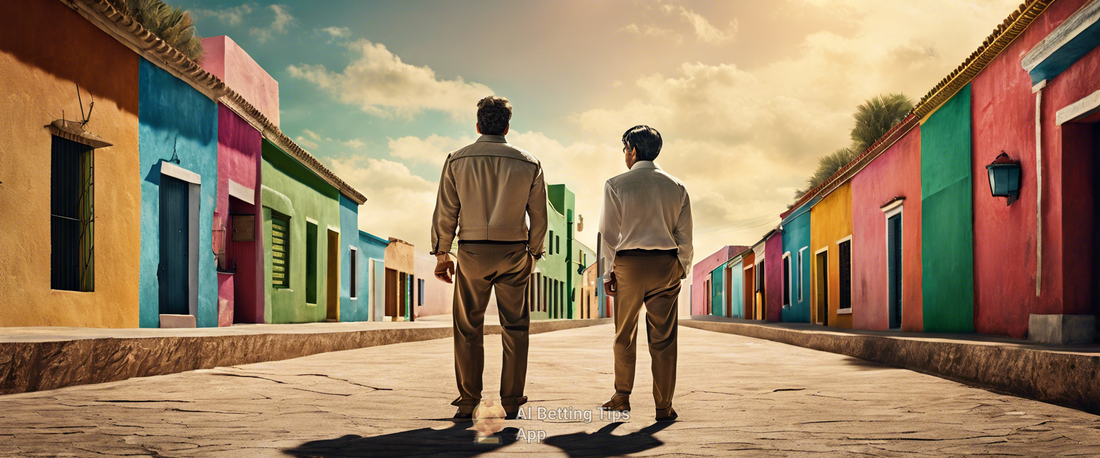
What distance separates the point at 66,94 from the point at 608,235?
6.95m

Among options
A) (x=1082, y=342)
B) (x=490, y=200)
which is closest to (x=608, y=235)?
(x=490, y=200)

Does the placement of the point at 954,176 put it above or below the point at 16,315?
above

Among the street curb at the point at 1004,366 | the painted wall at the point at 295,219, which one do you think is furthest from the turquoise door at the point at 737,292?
the street curb at the point at 1004,366

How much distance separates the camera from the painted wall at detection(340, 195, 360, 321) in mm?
20531

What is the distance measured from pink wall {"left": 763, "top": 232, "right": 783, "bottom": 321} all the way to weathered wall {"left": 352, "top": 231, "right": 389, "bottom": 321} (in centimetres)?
1203

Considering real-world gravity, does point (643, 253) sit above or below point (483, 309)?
above

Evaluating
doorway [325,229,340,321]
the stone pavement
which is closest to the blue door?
the stone pavement

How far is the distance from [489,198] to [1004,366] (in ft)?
11.8

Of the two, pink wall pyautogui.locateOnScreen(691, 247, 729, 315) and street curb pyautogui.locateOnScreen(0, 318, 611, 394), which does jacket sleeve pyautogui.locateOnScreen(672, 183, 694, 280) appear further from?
pink wall pyautogui.locateOnScreen(691, 247, 729, 315)

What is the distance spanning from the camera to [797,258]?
22.3 meters

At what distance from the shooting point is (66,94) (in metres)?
8.54

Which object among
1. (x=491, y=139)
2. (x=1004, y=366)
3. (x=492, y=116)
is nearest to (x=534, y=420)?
(x=491, y=139)

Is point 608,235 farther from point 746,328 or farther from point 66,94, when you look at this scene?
point 746,328

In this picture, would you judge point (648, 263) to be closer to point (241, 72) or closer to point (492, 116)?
point (492, 116)
